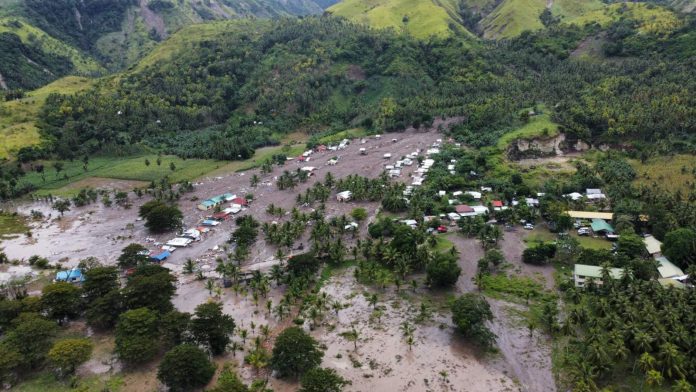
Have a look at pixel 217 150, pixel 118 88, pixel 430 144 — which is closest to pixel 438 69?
pixel 430 144

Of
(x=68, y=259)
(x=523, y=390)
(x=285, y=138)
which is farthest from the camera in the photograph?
(x=285, y=138)

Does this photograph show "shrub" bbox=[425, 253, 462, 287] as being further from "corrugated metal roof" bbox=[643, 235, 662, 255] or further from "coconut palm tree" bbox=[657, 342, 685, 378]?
"corrugated metal roof" bbox=[643, 235, 662, 255]

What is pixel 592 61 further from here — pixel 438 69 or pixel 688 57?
pixel 438 69

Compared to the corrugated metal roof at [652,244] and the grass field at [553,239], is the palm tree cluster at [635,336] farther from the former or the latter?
the grass field at [553,239]

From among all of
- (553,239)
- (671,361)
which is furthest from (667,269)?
(671,361)

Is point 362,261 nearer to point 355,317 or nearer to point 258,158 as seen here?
point 355,317

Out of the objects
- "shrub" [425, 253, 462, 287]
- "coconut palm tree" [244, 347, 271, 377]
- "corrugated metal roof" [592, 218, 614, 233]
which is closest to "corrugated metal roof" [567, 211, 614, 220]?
"corrugated metal roof" [592, 218, 614, 233]

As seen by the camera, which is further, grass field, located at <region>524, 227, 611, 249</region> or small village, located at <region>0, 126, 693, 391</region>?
grass field, located at <region>524, 227, 611, 249</region>

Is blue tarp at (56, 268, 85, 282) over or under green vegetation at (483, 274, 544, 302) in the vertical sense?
over
